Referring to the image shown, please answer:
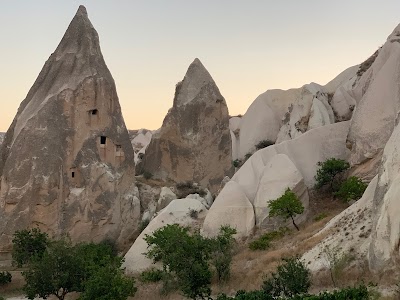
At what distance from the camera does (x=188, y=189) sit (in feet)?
107

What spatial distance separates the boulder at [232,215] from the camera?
70.0 feet

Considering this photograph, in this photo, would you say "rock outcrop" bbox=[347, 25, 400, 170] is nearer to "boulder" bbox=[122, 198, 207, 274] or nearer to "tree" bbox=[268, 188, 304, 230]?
"tree" bbox=[268, 188, 304, 230]

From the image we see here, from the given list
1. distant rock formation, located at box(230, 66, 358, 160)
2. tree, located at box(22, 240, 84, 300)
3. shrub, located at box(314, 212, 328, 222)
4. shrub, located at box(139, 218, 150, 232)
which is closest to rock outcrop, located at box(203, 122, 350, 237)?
shrub, located at box(314, 212, 328, 222)

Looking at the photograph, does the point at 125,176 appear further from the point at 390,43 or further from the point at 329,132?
the point at 390,43

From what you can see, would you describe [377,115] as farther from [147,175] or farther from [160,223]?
[147,175]

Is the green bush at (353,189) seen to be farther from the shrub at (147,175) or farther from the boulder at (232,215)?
the shrub at (147,175)

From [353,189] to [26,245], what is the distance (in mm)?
14424

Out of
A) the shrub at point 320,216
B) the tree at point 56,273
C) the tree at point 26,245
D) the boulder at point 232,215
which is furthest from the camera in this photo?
the boulder at point 232,215

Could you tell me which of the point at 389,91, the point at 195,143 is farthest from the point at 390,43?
the point at 195,143

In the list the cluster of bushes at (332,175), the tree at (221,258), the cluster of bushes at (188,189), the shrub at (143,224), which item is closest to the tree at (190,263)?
the tree at (221,258)

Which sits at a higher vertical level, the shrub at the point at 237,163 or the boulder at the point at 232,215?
the shrub at the point at 237,163

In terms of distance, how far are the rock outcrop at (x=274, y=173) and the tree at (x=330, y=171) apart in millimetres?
733

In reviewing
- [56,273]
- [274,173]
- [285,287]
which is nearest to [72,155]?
[274,173]

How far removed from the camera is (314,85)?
3644cm
